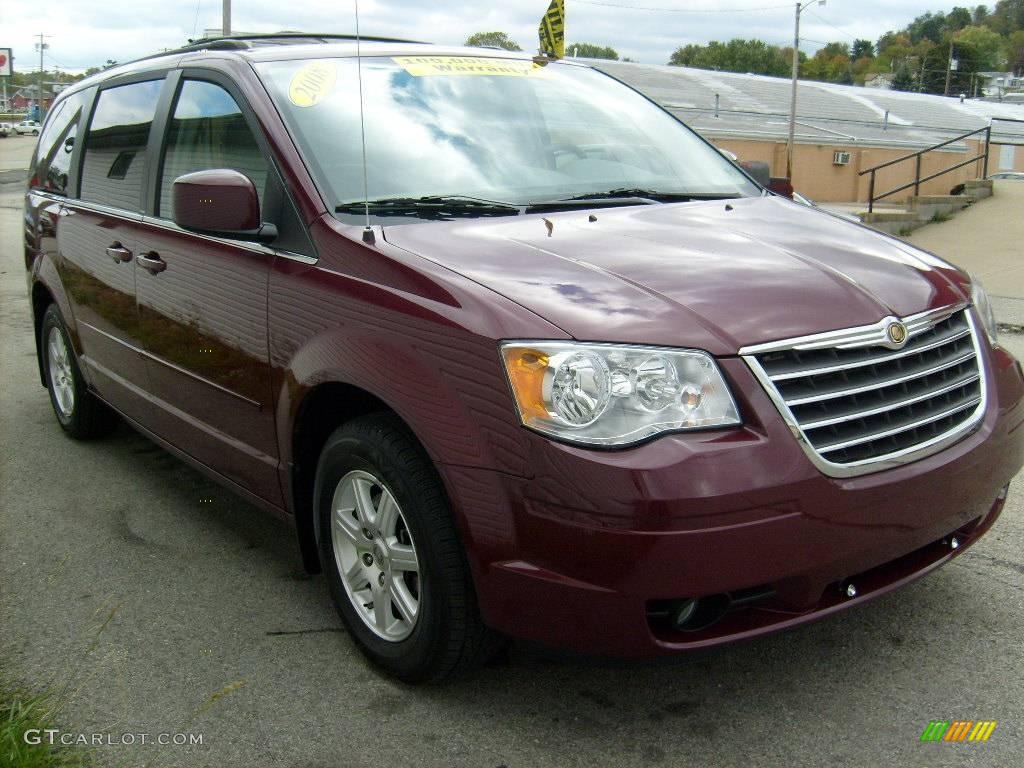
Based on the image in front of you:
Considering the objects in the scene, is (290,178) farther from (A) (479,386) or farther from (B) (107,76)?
(B) (107,76)

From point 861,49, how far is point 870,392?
147 m

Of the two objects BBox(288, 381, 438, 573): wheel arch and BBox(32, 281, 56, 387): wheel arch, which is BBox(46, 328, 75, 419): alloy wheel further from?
BBox(288, 381, 438, 573): wheel arch

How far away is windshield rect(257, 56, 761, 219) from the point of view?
3.31m

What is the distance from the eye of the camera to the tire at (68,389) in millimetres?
5242

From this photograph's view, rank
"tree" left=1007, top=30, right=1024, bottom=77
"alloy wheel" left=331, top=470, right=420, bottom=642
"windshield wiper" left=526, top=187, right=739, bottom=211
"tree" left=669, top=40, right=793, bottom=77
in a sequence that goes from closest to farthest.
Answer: "alloy wheel" left=331, top=470, right=420, bottom=642, "windshield wiper" left=526, top=187, right=739, bottom=211, "tree" left=669, top=40, right=793, bottom=77, "tree" left=1007, top=30, right=1024, bottom=77

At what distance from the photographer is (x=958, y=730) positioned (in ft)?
8.80

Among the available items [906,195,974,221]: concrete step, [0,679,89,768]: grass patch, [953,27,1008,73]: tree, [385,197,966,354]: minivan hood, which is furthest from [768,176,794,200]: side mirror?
[953,27,1008,73]: tree

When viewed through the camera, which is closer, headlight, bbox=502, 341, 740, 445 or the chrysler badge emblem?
headlight, bbox=502, 341, 740, 445

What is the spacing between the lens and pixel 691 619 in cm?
254

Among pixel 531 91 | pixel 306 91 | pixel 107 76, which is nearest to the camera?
pixel 306 91

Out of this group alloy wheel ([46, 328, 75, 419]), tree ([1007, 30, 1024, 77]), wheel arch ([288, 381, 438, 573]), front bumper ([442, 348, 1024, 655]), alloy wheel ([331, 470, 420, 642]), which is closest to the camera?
front bumper ([442, 348, 1024, 655])

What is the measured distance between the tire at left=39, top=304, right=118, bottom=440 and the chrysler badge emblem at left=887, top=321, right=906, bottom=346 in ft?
12.5

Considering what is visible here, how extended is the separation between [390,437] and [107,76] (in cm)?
314

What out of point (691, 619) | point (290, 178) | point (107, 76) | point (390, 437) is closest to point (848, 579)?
point (691, 619)
